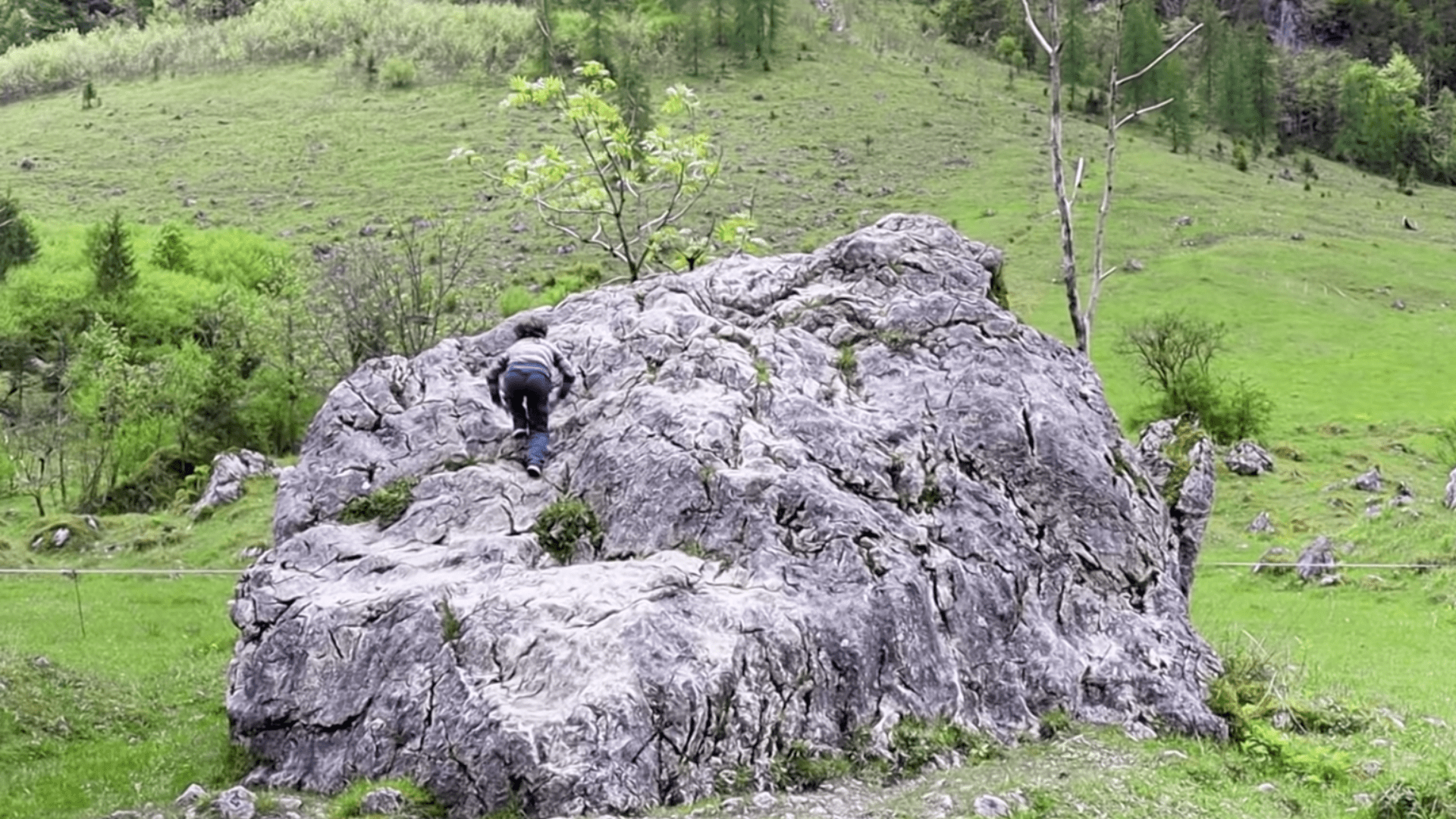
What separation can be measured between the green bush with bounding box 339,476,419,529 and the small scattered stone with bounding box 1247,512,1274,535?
26936mm

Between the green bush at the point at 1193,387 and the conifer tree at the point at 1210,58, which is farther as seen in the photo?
the conifer tree at the point at 1210,58

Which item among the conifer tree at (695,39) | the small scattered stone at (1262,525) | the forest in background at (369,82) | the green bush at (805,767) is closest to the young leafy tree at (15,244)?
the forest in background at (369,82)

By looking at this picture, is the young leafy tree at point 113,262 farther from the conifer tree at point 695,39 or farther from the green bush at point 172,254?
the conifer tree at point 695,39

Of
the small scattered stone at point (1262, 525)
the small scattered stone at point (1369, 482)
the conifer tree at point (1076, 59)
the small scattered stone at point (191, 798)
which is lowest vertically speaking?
the small scattered stone at point (1262, 525)

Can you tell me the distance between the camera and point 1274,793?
36.3 feet

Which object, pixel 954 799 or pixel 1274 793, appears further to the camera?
pixel 1274 793

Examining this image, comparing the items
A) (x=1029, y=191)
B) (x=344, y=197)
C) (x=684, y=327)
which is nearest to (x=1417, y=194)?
(x=1029, y=191)

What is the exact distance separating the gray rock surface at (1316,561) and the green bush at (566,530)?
69.2 ft

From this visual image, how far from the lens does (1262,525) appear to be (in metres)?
32.8

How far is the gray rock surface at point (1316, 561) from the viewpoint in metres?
27.1

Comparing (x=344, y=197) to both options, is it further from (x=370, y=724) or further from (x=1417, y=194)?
(x=1417, y=194)

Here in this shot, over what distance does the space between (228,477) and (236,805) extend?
27384mm

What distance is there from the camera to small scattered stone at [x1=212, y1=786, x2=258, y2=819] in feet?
32.9

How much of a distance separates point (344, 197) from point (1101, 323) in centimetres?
4779
